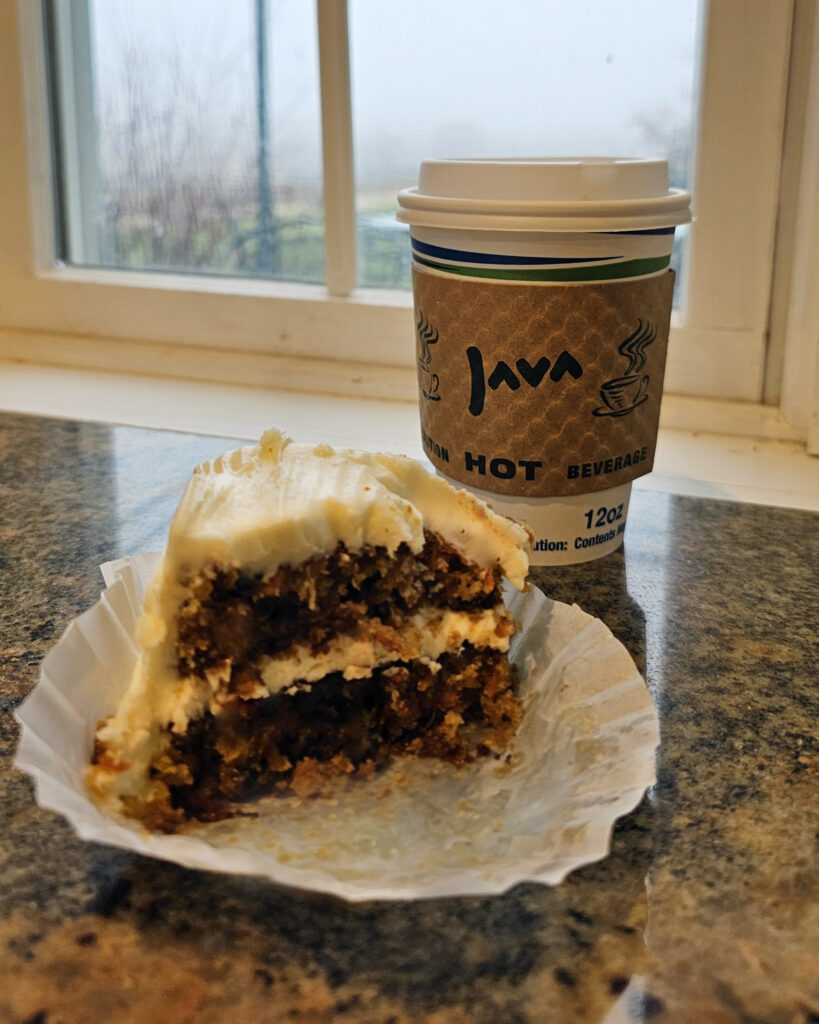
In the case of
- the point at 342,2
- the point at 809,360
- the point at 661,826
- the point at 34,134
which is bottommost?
the point at 661,826

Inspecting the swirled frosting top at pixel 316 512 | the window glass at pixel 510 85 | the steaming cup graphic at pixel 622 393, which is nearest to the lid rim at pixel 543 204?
the steaming cup graphic at pixel 622 393

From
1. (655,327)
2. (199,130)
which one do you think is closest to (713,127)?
(655,327)

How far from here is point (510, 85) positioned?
1.38 metres

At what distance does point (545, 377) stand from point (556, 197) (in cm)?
15

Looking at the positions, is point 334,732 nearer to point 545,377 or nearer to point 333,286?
point 545,377

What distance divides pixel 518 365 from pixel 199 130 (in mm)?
906

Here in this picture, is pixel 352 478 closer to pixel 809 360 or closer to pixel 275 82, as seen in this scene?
pixel 809 360

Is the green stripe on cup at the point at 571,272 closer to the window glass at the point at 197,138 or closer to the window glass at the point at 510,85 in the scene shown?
the window glass at the point at 510,85

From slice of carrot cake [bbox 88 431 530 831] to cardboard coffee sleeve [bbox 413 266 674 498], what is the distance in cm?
21

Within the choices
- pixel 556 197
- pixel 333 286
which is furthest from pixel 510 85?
pixel 556 197

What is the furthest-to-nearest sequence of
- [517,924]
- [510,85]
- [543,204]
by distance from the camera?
[510,85]
[543,204]
[517,924]

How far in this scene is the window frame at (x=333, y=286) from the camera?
1221mm

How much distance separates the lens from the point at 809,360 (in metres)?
1.24

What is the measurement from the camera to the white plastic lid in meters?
0.85
